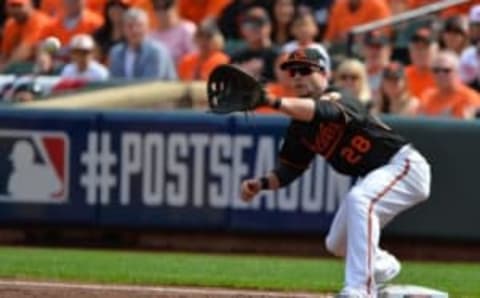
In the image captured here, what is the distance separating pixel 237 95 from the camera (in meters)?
8.44

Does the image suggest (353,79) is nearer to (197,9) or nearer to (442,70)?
(442,70)

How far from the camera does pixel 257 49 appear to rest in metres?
15.6

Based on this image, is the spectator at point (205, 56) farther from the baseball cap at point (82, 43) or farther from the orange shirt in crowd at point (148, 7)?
the orange shirt in crowd at point (148, 7)

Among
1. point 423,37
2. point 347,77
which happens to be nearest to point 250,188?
point 347,77

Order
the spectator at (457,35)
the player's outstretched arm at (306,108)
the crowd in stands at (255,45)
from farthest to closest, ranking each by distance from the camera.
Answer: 1. the spectator at (457,35)
2. the crowd in stands at (255,45)
3. the player's outstretched arm at (306,108)

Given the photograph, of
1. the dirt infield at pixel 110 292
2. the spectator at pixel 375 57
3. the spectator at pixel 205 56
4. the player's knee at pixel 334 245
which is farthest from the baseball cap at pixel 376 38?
the player's knee at pixel 334 245

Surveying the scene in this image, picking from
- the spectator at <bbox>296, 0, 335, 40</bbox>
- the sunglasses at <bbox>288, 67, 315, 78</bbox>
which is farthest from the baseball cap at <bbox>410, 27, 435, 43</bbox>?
the sunglasses at <bbox>288, 67, 315, 78</bbox>

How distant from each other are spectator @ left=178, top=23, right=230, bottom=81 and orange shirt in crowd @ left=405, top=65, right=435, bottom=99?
1.88 meters

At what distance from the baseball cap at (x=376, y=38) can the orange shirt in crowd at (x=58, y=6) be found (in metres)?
3.47

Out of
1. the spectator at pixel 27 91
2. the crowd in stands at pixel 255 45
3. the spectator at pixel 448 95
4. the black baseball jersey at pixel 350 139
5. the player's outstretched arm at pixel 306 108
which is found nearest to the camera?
the player's outstretched arm at pixel 306 108

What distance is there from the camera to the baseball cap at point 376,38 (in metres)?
15.1

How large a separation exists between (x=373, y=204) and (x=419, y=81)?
20.3 ft

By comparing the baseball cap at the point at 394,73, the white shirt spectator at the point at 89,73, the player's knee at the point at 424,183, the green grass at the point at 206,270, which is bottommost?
the green grass at the point at 206,270

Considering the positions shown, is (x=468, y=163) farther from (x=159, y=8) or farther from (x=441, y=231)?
(x=159, y=8)
